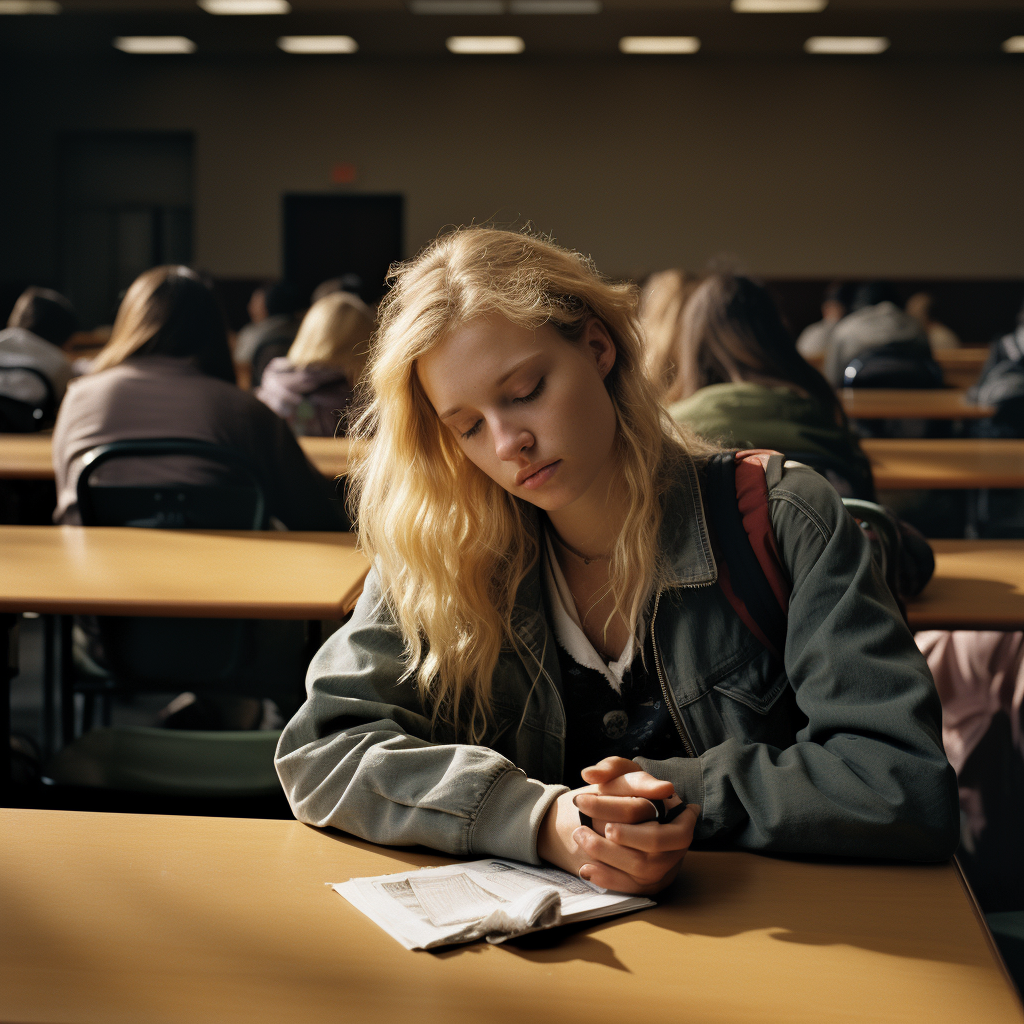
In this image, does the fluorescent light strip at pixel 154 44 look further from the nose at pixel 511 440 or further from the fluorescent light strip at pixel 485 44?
the nose at pixel 511 440

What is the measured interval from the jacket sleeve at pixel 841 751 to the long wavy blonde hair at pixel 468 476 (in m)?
0.17

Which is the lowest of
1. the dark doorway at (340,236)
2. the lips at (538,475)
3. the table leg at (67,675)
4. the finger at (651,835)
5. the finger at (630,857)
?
the table leg at (67,675)

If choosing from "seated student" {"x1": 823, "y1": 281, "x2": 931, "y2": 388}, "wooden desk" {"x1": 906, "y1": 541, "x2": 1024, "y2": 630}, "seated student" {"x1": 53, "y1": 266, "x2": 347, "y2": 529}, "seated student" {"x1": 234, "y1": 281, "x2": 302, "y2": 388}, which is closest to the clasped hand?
"wooden desk" {"x1": 906, "y1": 541, "x2": 1024, "y2": 630}

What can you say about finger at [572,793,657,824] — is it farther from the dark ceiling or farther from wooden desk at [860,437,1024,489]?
the dark ceiling

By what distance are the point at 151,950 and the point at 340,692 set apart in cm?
34

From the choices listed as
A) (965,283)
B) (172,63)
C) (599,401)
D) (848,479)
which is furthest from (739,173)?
(599,401)

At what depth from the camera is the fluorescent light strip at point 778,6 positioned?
27.2 feet

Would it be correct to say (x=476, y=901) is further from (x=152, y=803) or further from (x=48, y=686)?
(x=48, y=686)

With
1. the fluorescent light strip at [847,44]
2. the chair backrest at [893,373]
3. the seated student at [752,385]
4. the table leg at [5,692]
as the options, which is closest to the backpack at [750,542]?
the seated student at [752,385]

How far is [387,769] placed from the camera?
3.34 ft

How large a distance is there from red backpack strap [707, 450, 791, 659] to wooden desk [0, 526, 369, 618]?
28.8 inches

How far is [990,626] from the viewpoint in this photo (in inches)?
68.5

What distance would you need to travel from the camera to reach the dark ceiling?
8.57 meters

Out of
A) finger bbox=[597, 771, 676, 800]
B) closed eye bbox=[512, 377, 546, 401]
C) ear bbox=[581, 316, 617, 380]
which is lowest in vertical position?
finger bbox=[597, 771, 676, 800]
